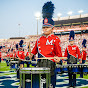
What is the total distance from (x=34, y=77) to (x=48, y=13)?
152 centimetres

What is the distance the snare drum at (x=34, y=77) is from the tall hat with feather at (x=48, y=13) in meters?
1.16

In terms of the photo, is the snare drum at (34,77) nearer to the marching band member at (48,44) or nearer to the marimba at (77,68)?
the marching band member at (48,44)

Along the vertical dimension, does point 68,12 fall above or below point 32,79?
above

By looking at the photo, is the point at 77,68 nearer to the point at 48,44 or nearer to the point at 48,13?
the point at 48,44

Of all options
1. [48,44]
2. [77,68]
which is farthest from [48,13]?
[77,68]

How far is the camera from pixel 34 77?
3637 millimetres

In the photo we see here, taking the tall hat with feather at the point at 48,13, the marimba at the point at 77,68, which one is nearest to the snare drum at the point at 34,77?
the tall hat with feather at the point at 48,13

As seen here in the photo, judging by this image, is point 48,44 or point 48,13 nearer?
point 48,44

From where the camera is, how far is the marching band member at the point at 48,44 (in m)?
4.05

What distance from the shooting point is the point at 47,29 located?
14.0 ft

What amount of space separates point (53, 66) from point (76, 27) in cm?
4354

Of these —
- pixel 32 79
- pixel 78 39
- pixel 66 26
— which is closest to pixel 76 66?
pixel 32 79

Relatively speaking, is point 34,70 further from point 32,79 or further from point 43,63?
point 43,63

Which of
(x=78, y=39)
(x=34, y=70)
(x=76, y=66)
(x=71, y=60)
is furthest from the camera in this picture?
(x=78, y=39)
